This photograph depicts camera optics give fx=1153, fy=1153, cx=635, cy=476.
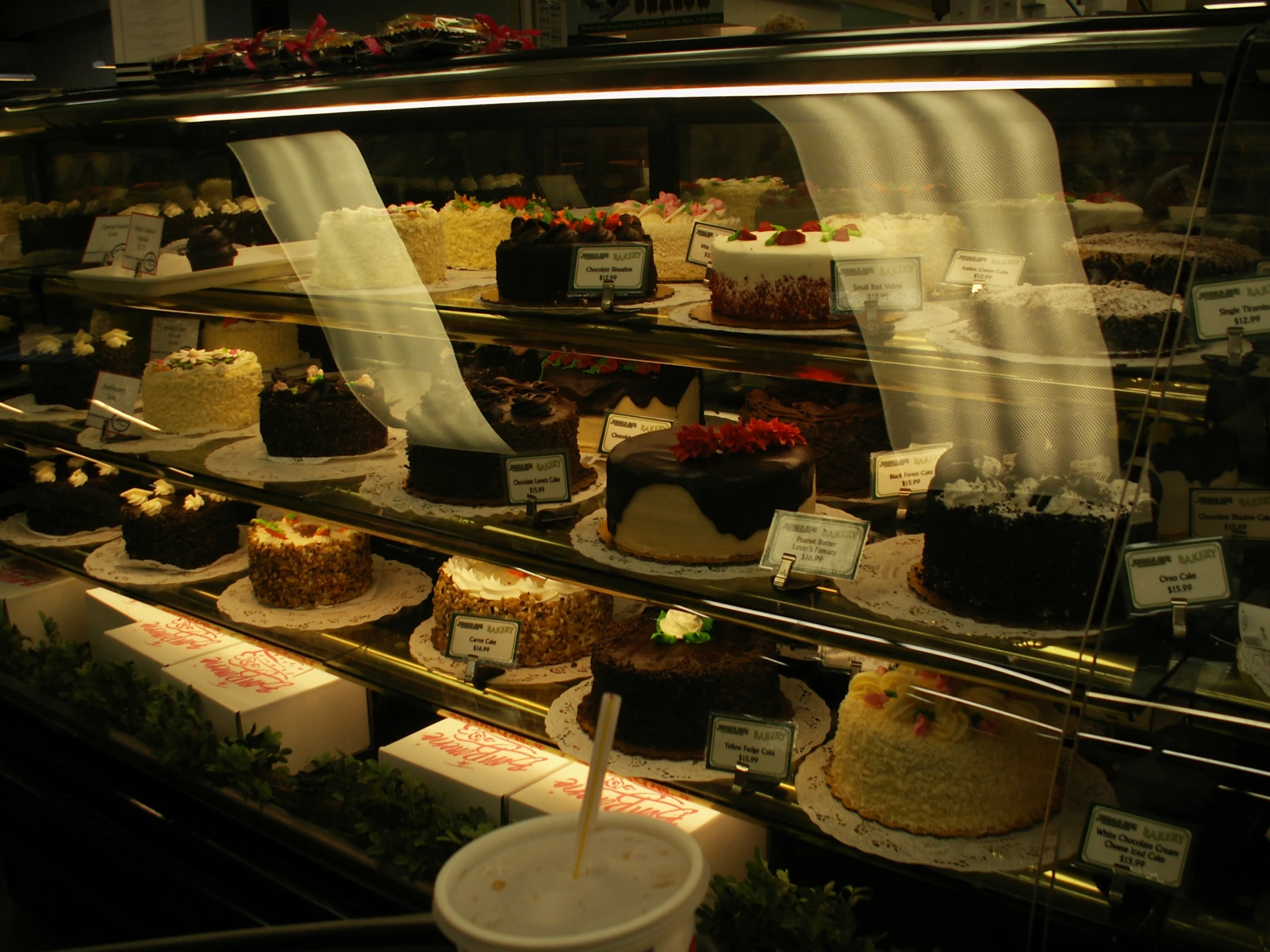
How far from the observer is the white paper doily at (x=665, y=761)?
7.48ft

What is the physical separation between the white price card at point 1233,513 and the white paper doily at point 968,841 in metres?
0.46

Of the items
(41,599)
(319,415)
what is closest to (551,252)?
(319,415)

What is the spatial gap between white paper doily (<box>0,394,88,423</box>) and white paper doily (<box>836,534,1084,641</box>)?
105 inches

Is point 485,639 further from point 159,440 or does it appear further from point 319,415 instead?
point 159,440

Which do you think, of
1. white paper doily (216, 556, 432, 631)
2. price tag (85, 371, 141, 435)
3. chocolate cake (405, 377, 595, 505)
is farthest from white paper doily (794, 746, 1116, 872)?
price tag (85, 371, 141, 435)

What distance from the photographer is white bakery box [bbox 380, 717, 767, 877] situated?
2.46 metres

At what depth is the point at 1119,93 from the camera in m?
1.61

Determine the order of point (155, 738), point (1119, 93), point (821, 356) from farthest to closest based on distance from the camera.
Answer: point (155, 738) → point (821, 356) → point (1119, 93)

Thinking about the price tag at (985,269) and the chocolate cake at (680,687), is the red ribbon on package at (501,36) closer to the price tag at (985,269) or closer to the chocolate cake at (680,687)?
the price tag at (985,269)

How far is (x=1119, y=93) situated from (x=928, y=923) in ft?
4.85

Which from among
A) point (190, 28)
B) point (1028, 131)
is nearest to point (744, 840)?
point (1028, 131)

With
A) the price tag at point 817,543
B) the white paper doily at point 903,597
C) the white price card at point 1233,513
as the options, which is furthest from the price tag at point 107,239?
the white price card at point 1233,513

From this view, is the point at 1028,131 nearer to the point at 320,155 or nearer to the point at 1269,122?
the point at 1269,122

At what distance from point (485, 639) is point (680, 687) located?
1.92ft
